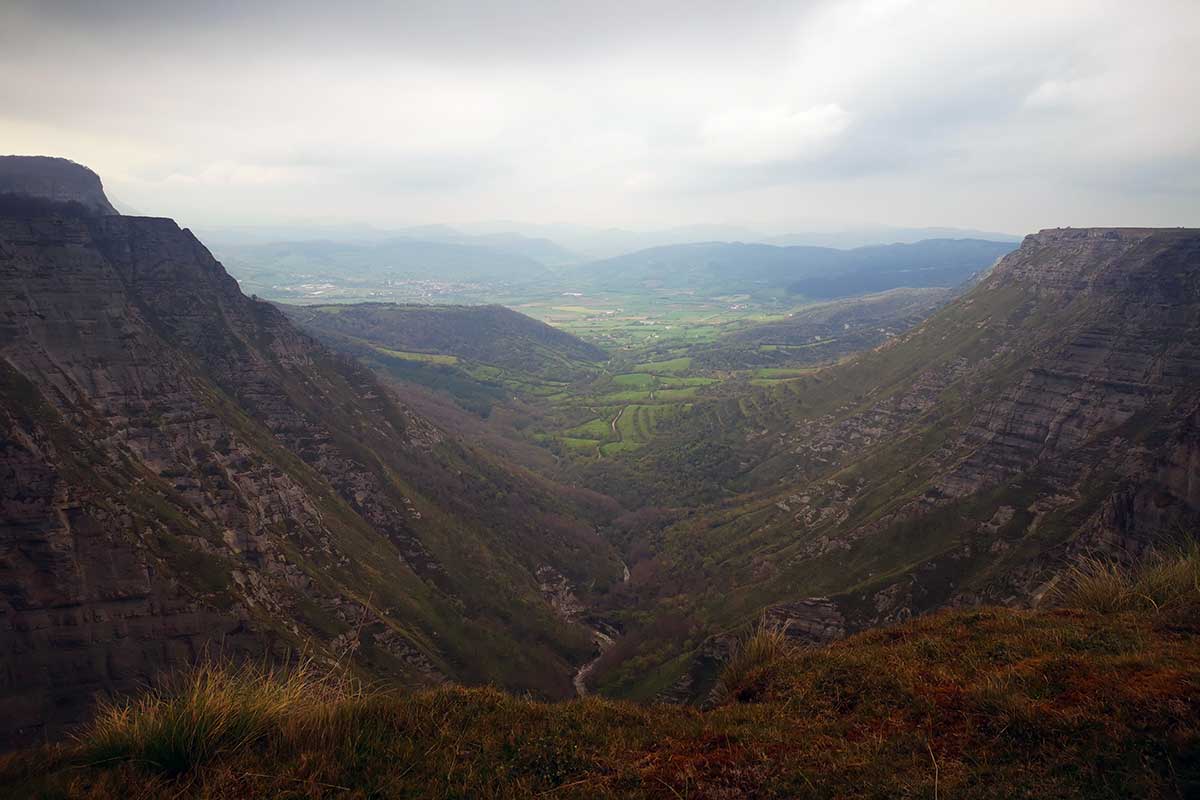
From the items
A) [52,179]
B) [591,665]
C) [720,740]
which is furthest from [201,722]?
[52,179]

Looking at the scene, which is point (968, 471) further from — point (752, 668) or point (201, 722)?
point (201, 722)

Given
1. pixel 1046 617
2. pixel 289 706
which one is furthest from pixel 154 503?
pixel 1046 617

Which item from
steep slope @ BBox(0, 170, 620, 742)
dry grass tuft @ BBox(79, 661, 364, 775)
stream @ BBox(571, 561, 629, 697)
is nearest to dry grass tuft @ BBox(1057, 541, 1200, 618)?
dry grass tuft @ BBox(79, 661, 364, 775)

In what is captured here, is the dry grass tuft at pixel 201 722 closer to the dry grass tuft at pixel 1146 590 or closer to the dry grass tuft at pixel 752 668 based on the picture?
the dry grass tuft at pixel 752 668

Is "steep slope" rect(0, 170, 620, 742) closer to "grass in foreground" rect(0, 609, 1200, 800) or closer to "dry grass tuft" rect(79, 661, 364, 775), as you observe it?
"dry grass tuft" rect(79, 661, 364, 775)

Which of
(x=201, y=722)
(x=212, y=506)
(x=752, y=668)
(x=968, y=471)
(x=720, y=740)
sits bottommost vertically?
(x=968, y=471)
